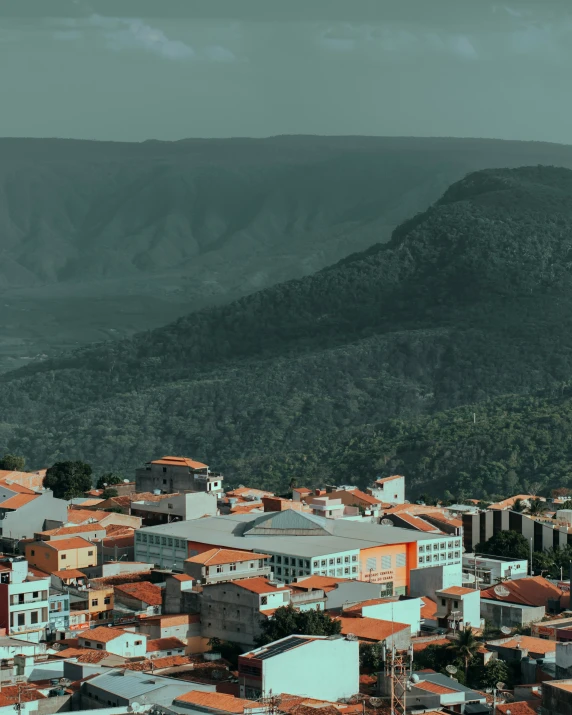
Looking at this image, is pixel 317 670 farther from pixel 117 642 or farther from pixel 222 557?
pixel 222 557

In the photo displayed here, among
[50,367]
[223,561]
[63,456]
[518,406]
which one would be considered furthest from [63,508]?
[50,367]

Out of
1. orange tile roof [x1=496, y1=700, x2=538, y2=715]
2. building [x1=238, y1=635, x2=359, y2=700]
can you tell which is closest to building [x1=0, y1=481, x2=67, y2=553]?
building [x1=238, y1=635, x2=359, y2=700]

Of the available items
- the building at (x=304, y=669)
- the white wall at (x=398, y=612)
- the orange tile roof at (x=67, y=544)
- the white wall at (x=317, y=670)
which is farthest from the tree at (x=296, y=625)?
the orange tile roof at (x=67, y=544)

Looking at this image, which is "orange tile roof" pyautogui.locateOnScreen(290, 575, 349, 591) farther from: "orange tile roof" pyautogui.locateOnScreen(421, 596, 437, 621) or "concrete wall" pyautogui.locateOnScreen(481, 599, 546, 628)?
"concrete wall" pyautogui.locateOnScreen(481, 599, 546, 628)

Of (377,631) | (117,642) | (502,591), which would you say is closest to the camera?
(117,642)

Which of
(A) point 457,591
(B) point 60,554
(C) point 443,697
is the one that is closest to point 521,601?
(A) point 457,591

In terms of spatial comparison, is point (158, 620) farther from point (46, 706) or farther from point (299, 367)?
point (299, 367)
